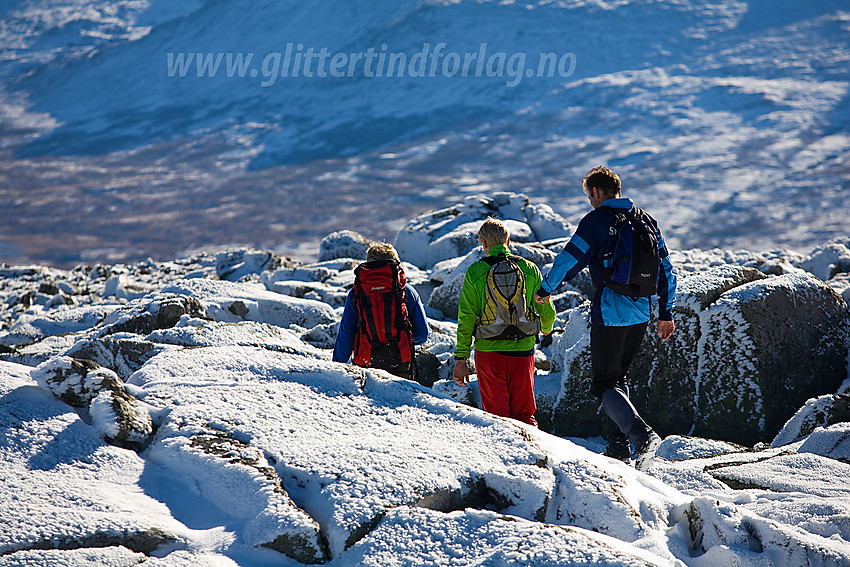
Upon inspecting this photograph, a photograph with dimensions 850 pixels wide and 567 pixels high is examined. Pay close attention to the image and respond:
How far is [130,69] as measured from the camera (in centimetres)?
14875

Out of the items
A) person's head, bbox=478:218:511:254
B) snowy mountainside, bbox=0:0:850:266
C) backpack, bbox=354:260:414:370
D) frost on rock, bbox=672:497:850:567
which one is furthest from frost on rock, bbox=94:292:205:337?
snowy mountainside, bbox=0:0:850:266

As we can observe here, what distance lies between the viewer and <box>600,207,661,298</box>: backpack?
15.0 ft

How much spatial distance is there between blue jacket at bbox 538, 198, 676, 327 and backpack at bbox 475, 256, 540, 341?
0.74 ft

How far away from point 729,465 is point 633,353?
1.08 m

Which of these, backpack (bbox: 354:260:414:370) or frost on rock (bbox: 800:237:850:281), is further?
frost on rock (bbox: 800:237:850:281)

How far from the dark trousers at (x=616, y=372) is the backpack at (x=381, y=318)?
1.55 m

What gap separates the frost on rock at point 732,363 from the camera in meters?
6.75

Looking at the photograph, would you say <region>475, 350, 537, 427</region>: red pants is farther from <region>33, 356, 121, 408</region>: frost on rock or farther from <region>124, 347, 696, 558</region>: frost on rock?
<region>33, 356, 121, 408</region>: frost on rock

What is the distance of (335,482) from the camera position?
133 inches

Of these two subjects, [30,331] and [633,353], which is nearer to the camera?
[633,353]

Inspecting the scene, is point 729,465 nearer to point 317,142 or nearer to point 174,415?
point 174,415

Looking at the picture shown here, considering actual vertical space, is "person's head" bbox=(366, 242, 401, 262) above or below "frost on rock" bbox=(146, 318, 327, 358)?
above

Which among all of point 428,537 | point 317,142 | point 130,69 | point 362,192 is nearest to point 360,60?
point 317,142

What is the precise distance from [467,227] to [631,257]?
11.9 meters
